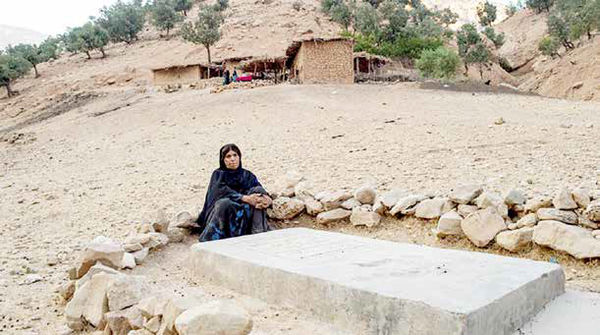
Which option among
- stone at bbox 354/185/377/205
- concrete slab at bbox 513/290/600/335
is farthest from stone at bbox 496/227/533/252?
stone at bbox 354/185/377/205

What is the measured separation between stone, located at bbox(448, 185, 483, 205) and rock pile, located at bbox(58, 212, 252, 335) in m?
2.31

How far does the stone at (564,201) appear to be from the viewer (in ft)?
12.5

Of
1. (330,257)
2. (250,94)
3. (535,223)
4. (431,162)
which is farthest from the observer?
(250,94)

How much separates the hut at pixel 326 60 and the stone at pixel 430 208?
53.2ft

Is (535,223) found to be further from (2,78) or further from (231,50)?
(2,78)

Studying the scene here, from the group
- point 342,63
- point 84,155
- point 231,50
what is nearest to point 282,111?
point 84,155

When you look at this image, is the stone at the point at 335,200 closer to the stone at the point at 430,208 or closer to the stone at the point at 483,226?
the stone at the point at 430,208

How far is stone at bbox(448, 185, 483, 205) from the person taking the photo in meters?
4.29

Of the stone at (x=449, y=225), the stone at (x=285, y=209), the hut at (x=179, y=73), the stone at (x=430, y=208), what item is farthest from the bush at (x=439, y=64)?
the stone at (x=449, y=225)

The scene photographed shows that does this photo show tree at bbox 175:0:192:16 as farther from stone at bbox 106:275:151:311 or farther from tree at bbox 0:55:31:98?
stone at bbox 106:275:151:311

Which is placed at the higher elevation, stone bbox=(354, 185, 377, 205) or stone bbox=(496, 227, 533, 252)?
stone bbox=(354, 185, 377, 205)

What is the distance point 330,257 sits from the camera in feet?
10.9

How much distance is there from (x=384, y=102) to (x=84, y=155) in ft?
27.3

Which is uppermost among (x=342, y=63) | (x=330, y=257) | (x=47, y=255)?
(x=342, y=63)
